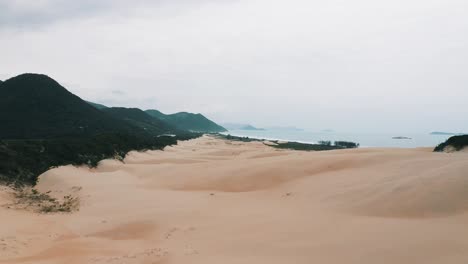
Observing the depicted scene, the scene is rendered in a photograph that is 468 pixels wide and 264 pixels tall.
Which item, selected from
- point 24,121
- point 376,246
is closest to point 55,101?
point 24,121

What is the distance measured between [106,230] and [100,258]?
260cm

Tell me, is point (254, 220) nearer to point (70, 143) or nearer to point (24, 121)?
point (70, 143)

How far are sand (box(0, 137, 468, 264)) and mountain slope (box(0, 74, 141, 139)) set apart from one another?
41.6 meters

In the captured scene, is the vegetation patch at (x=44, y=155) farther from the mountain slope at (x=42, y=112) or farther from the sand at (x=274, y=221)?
the mountain slope at (x=42, y=112)

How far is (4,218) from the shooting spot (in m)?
11.2

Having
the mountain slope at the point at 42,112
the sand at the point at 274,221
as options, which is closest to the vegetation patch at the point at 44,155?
the sand at the point at 274,221

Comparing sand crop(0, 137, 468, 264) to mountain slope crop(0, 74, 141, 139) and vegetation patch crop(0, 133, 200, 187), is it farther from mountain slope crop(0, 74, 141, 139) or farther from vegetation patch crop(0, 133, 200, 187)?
mountain slope crop(0, 74, 141, 139)

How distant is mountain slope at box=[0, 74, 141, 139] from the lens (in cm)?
5469

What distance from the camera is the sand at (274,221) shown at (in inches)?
267

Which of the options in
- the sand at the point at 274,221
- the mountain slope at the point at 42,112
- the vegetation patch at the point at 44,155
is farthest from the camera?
the mountain slope at the point at 42,112

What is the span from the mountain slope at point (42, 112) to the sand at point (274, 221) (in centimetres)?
4160

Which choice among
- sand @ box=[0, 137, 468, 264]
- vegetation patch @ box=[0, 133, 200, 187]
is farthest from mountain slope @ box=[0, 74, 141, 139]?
sand @ box=[0, 137, 468, 264]

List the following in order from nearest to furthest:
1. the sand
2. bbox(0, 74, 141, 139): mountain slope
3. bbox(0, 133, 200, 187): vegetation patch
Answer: the sand < bbox(0, 133, 200, 187): vegetation patch < bbox(0, 74, 141, 139): mountain slope

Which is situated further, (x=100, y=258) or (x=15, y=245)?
(x=15, y=245)
